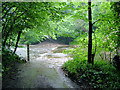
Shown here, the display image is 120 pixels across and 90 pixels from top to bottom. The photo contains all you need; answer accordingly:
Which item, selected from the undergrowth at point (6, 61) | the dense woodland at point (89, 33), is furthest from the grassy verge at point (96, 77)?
the undergrowth at point (6, 61)

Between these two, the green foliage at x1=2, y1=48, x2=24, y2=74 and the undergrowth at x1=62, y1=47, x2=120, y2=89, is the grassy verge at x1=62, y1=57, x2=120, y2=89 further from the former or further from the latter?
the green foliage at x1=2, y1=48, x2=24, y2=74

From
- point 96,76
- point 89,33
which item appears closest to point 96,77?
point 96,76

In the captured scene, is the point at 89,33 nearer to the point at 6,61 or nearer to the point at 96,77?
the point at 96,77

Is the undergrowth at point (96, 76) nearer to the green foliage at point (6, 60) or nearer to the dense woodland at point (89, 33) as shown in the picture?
the dense woodland at point (89, 33)

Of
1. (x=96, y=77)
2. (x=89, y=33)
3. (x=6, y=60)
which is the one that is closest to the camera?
(x=96, y=77)

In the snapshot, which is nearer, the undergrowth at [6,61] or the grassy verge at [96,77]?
the grassy verge at [96,77]

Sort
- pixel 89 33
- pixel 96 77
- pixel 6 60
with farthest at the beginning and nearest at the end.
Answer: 1. pixel 89 33
2. pixel 6 60
3. pixel 96 77

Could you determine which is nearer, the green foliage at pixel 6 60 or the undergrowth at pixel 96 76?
the undergrowth at pixel 96 76

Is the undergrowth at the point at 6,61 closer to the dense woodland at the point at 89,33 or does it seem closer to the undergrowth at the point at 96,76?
the dense woodland at the point at 89,33

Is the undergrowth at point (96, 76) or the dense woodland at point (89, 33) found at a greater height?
the dense woodland at point (89, 33)

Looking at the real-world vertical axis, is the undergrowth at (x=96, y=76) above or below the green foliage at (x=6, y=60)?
below

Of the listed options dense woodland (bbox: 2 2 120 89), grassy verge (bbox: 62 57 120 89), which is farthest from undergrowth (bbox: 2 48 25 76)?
grassy verge (bbox: 62 57 120 89)

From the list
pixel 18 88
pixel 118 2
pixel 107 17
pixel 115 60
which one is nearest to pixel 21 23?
pixel 18 88

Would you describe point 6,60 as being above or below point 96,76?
above
